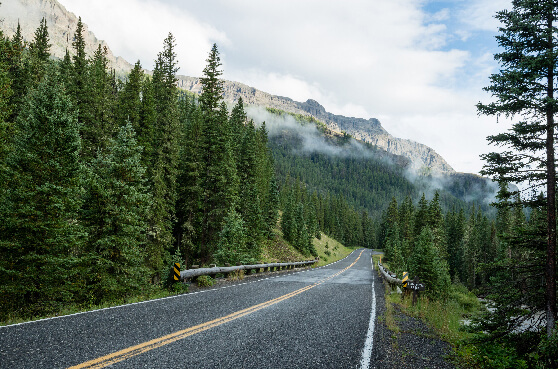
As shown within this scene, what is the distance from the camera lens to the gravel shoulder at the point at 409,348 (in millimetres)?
6051

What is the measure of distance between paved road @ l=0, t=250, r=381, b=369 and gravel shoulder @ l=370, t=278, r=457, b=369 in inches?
14.7

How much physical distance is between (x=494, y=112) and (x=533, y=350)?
604cm

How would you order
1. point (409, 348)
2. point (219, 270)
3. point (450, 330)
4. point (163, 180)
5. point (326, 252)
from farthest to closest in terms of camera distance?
point (326, 252) < point (163, 180) < point (219, 270) < point (450, 330) < point (409, 348)

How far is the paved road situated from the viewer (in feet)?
15.9

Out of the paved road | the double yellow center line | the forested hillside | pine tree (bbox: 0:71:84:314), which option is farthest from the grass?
the double yellow center line

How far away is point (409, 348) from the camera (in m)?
7.20

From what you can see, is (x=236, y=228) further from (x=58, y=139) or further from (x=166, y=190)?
(x=58, y=139)

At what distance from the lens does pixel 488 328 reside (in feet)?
26.1

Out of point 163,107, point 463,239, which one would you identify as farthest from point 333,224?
point 163,107

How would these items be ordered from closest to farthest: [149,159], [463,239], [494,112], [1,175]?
1. [494,112]
2. [1,175]
3. [149,159]
4. [463,239]

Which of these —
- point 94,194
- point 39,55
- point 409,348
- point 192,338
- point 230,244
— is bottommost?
point 409,348

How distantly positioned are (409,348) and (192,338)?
4.91 m

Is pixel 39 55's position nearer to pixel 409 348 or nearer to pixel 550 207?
pixel 409 348

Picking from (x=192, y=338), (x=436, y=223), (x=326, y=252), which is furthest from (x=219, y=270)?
(x=326, y=252)
